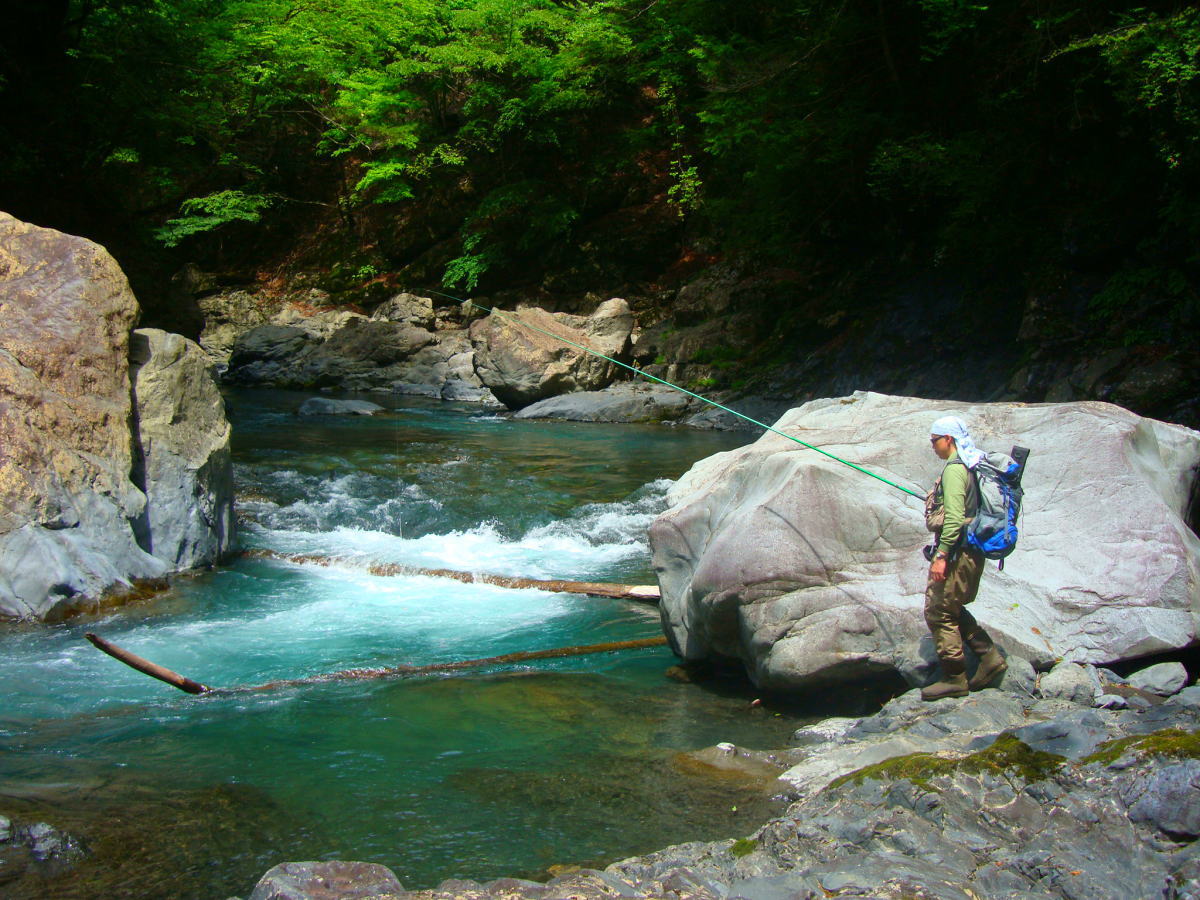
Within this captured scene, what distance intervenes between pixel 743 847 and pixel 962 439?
227 cm

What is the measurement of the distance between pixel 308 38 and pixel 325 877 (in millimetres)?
26636

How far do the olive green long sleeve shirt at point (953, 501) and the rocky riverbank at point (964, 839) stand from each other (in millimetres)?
946

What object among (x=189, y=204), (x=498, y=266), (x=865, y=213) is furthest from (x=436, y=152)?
(x=865, y=213)

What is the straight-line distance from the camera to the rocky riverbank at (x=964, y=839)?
9.51 ft

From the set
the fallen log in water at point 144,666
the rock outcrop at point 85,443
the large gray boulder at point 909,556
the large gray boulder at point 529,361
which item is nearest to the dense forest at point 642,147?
the large gray boulder at point 529,361

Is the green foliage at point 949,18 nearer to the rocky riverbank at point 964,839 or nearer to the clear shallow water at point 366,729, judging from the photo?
the clear shallow water at point 366,729

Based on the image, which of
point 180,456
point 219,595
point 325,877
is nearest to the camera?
point 325,877

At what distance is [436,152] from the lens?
1035 inches

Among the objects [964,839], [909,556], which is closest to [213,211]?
[909,556]

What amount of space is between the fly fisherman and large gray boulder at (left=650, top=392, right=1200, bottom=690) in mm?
177

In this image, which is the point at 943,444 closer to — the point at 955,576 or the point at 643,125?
the point at 955,576

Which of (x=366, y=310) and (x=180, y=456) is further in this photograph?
(x=366, y=310)

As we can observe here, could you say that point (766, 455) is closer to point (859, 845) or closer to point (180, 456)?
point (859, 845)

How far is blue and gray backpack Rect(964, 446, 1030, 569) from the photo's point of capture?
4.45m
